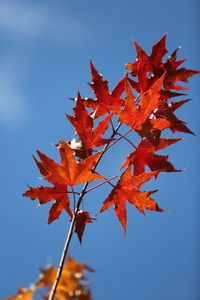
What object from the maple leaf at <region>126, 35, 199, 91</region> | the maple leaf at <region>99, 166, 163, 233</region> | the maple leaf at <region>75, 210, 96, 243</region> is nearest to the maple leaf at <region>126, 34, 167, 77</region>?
the maple leaf at <region>126, 35, 199, 91</region>

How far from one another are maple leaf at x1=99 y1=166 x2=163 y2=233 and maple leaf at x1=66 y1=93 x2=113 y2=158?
15 cm

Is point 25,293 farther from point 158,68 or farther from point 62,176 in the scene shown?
point 158,68

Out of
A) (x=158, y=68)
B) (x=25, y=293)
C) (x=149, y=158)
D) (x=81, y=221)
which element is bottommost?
(x=25, y=293)

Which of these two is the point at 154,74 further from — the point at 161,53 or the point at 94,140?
the point at 94,140

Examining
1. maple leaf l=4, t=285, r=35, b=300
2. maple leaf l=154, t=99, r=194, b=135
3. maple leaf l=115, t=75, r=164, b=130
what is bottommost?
maple leaf l=4, t=285, r=35, b=300

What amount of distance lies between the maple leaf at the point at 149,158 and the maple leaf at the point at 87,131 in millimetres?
119

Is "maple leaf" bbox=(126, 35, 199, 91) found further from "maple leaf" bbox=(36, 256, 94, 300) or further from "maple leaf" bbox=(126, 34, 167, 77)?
"maple leaf" bbox=(36, 256, 94, 300)

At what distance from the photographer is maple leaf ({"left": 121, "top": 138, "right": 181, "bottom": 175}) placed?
119 cm

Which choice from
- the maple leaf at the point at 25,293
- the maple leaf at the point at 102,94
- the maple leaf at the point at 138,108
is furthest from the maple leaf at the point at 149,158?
the maple leaf at the point at 25,293

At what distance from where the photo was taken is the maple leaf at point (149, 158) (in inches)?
46.8

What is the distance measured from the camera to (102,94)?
4.17ft

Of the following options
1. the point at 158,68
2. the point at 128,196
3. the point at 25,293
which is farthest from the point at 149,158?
the point at 25,293

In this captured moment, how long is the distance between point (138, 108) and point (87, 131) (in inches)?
7.5

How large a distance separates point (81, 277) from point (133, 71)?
1.12 m
